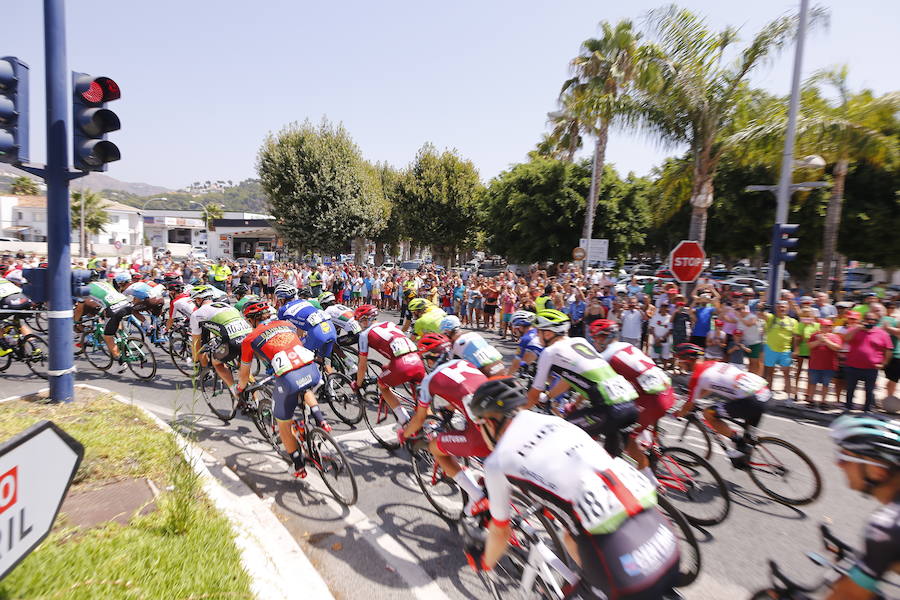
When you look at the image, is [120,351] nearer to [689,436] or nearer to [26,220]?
[689,436]

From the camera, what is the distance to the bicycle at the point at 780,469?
15.6 feet

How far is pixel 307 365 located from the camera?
5047mm

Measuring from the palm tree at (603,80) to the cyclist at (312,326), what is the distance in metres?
11.3

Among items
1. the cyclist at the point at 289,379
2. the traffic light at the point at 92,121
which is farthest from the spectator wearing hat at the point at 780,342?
the traffic light at the point at 92,121

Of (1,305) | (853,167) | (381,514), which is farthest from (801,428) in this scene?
(853,167)

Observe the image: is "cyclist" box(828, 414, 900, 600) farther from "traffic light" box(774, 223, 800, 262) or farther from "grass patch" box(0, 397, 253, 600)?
"traffic light" box(774, 223, 800, 262)

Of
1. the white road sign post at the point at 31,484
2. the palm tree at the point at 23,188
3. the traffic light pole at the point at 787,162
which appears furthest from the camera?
the palm tree at the point at 23,188

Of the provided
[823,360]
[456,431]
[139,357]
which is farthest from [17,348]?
[823,360]

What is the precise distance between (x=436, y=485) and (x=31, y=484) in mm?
3765

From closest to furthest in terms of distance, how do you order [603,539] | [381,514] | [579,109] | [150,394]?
[603,539]
[381,514]
[150,394]
[579,109]

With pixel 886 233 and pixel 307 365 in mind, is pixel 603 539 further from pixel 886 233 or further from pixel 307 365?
pixel 886 233

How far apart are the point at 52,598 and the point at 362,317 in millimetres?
6103

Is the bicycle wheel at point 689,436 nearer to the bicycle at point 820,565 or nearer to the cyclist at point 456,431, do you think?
the bicycle at point 820,565

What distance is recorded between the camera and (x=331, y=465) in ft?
16.1
